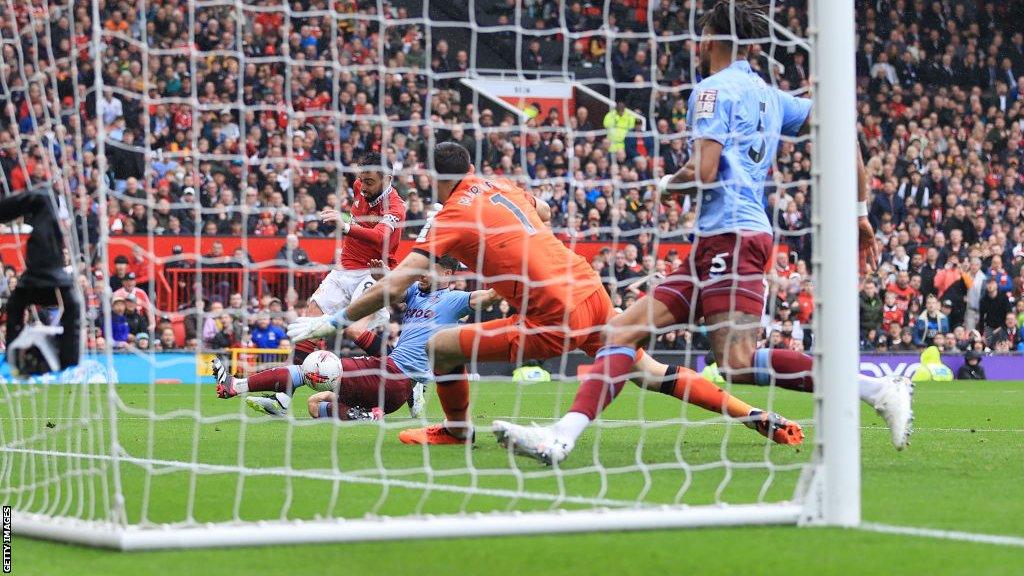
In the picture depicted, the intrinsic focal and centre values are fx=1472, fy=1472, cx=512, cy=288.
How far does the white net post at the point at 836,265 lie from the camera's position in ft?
17.3

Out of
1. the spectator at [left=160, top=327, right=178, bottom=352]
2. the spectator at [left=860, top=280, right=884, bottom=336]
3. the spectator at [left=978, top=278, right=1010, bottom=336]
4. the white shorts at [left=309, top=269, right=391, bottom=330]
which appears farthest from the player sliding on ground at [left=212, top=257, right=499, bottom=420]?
the spectator at [left=978, top=278, right=1010, bottom=336]

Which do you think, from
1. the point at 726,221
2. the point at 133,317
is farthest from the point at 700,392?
the point at 133,317

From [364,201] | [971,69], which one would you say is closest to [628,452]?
[364,201]

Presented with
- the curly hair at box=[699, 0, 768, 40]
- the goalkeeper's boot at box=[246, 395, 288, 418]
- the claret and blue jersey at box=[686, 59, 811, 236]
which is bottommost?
the goalkeeper's boot at box=[246, 395, 288, 418]

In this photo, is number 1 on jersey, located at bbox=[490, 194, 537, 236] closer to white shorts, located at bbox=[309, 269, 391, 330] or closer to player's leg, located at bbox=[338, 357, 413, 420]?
player's leg, located at bbox=[338, 357, 413, 420]

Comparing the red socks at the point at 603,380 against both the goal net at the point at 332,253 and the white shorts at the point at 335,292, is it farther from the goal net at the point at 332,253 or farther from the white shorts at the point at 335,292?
the white shorts at the point at 335,292

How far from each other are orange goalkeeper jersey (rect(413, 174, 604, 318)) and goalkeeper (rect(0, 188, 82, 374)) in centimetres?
255

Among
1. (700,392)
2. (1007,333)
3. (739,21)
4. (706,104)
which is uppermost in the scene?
(739,21)

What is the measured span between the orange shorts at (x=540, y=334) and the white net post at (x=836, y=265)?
7.70ft

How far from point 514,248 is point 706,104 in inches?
57.0

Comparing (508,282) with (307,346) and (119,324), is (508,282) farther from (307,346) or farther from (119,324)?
(119,324)

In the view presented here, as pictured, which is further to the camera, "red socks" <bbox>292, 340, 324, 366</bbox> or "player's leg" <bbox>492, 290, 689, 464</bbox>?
"red socks" <bbox>292, 340, 324, 366</bbox>

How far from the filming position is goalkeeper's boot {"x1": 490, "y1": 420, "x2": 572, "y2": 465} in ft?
20.8

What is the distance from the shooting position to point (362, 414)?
10.8 m
